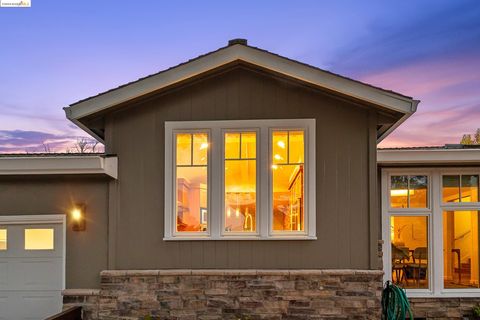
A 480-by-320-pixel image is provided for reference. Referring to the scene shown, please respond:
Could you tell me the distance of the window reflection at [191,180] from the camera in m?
6.25

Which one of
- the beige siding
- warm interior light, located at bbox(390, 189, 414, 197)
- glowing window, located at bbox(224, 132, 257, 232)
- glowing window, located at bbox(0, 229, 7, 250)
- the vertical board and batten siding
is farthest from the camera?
warm interior light, located at bbox(390, 189, 414, 197)

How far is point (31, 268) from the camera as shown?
6496mm

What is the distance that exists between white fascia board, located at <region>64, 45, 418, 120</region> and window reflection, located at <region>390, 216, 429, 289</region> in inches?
103

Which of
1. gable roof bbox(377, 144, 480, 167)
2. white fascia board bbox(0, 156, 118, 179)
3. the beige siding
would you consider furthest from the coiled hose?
white fascia board bbox(0, 156, 118, 179)

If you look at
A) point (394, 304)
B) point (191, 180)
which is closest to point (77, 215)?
point (191, 180)

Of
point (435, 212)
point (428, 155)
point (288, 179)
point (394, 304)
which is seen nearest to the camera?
point (288, 179)

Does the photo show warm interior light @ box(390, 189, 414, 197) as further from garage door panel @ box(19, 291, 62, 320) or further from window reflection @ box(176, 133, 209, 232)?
garage door panel @ box(19, 291, 62, 320)

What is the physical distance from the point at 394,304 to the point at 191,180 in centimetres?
374

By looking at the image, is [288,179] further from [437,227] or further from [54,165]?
[54,165]

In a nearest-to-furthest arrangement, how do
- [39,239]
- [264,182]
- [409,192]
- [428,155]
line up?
1. [264,182]
2. [39,239]
3. [428,155]
4. [409,192]

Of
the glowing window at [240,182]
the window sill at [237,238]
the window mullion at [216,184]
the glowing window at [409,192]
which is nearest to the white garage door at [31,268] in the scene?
the window sill at [237,238]

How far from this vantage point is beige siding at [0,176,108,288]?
632cm

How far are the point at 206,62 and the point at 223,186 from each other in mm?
1786

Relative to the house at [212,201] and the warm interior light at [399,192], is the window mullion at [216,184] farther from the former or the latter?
the warm interior light at [399,192]
